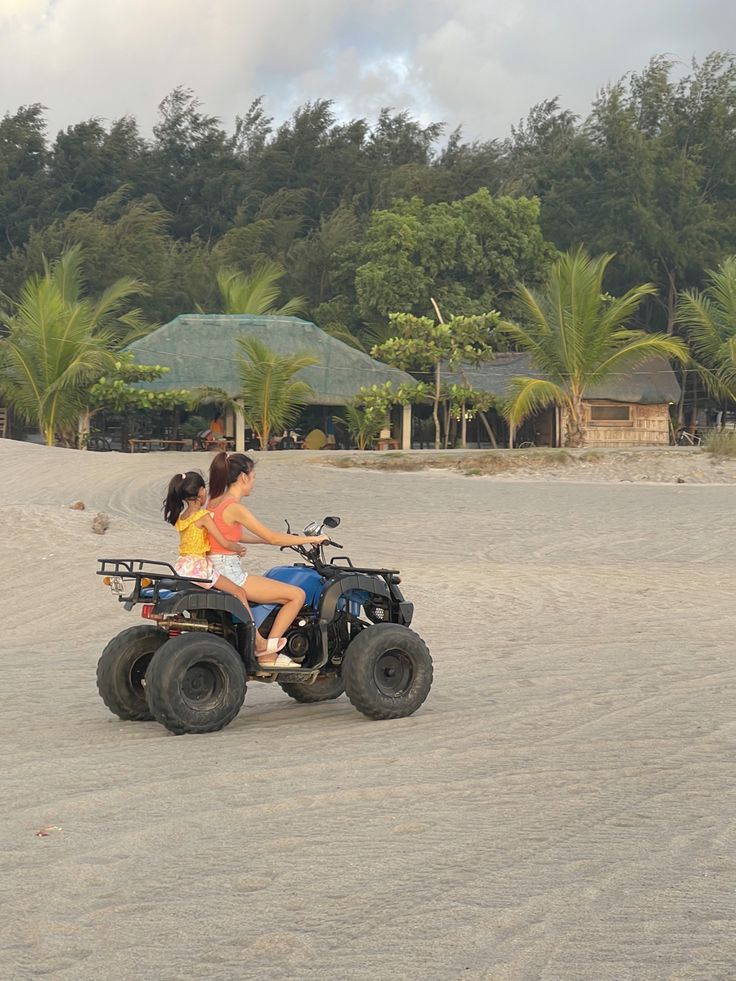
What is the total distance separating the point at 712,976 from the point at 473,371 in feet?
119

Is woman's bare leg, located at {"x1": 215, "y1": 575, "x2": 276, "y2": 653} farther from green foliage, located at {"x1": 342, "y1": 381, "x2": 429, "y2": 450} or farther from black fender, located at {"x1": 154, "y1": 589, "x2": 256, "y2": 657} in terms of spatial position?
green foliage, located at {"x1": 342, "y1": 381, "x2": 429, "y2": 450}

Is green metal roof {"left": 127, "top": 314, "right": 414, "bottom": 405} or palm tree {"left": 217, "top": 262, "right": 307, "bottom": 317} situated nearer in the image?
green metal roof {"left": 127, "top": 314, "right": 414, "bottom": 405}

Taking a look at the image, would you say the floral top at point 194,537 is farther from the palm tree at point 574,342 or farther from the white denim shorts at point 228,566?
the palm tree at point 574,342

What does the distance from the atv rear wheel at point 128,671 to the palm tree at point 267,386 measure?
2492 cm

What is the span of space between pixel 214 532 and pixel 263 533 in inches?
10.1

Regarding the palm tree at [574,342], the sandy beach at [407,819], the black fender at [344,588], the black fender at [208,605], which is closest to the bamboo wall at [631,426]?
the palm tree at [574,342]

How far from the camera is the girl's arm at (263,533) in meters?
6.66

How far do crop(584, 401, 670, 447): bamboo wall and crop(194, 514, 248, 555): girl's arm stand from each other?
104 ft

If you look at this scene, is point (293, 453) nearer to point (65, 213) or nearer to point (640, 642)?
point (640, 642)

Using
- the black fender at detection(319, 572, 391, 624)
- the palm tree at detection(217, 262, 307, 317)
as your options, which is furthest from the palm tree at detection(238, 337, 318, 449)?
the black fender at detection(319, 572, 391, 624)

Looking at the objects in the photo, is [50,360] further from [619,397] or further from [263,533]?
[263,533]

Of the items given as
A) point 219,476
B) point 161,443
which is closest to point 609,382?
point 161,443

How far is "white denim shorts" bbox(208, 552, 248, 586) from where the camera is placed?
22.0 feet

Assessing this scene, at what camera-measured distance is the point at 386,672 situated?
6992 millimetres
